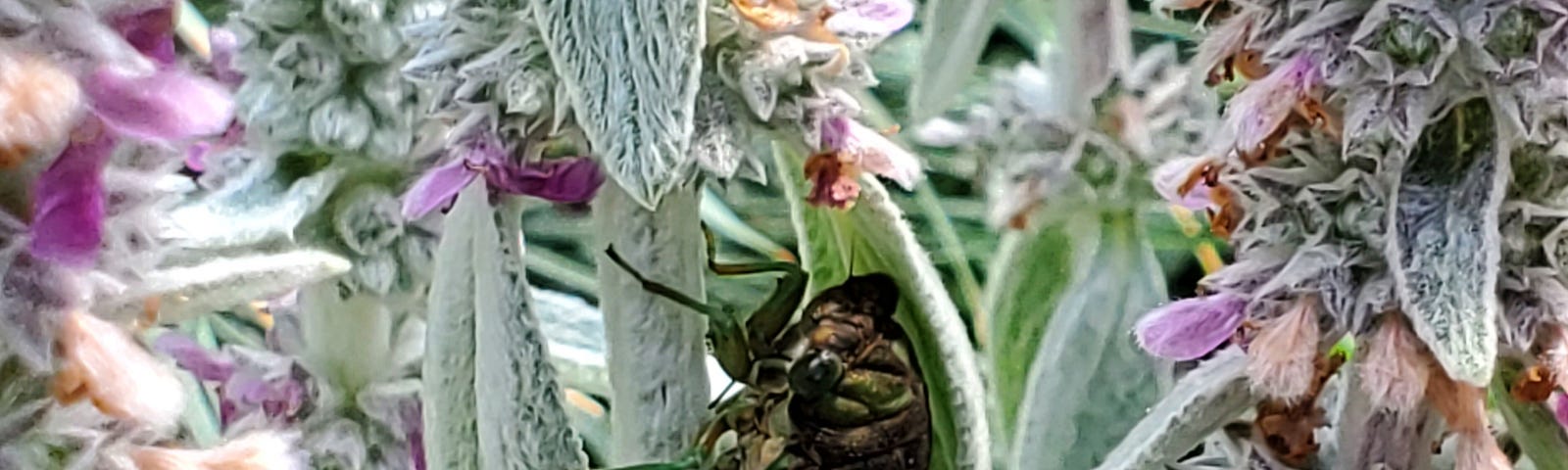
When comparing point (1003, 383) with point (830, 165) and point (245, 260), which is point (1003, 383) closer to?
point (830, 165)

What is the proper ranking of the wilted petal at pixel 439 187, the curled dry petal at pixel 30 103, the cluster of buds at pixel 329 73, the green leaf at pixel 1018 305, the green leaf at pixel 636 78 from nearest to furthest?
the curled dry petal at pixel 30 103 → the green leaf at pixel 636 78 → the wilted petal at pixel 439 187 → the cluster of buds at pixel 329 73 → the green leaf at pixel 1018 305

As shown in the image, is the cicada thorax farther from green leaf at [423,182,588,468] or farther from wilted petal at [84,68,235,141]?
wilted petal at [84,68,235,141]

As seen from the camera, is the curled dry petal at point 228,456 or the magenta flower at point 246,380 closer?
the curled dry petal at point 228,456

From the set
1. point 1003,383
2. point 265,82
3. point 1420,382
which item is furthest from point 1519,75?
point 265,82

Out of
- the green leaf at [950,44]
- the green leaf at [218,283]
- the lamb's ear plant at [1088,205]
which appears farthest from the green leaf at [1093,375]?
the green leaf at [218,283]

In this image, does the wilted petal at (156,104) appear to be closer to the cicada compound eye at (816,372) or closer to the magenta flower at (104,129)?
the magenta flower at (104,129)

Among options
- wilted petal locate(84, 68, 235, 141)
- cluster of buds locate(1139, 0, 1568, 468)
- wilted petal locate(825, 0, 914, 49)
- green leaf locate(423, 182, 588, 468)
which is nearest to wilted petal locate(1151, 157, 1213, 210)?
cluster of buds locate(1139, 0, 1568, 468)
